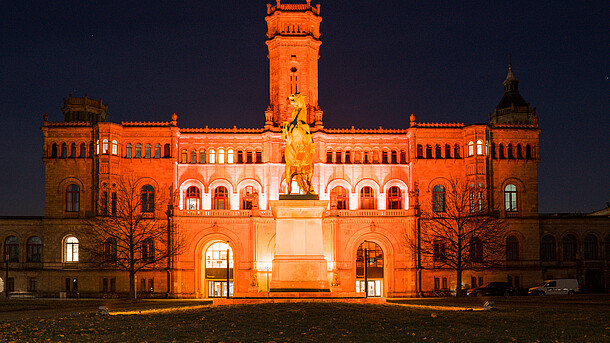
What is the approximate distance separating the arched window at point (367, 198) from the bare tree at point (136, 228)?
22049 mm

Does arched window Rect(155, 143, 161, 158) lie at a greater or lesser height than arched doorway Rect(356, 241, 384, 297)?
greater

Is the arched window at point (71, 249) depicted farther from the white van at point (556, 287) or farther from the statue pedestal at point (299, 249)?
the statue pedestal at point (299, 249)

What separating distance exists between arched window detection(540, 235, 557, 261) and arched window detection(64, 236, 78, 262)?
54270mm

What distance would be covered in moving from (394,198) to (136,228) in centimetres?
3034

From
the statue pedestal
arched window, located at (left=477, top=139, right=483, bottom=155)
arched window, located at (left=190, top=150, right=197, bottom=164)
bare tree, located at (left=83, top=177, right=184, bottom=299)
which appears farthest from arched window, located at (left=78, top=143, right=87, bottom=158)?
the statue pedestal

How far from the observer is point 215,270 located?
83.1 meters

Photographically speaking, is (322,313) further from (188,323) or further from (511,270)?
(511,270)

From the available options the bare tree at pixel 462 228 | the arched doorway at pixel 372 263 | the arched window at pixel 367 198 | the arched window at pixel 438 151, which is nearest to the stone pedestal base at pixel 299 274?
the bare tree at pixel 462 228

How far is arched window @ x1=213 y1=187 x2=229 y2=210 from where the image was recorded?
8519cm

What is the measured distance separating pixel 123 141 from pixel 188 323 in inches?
2315

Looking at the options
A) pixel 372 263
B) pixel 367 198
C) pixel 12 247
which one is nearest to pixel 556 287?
pixel 372 263

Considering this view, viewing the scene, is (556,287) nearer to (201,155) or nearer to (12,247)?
(201,155)

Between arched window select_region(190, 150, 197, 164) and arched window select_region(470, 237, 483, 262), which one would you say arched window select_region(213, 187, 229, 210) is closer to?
arched window select_region(190, 150, 197, 164)

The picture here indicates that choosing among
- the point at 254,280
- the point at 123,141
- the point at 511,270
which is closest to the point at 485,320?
the point at 254,280
